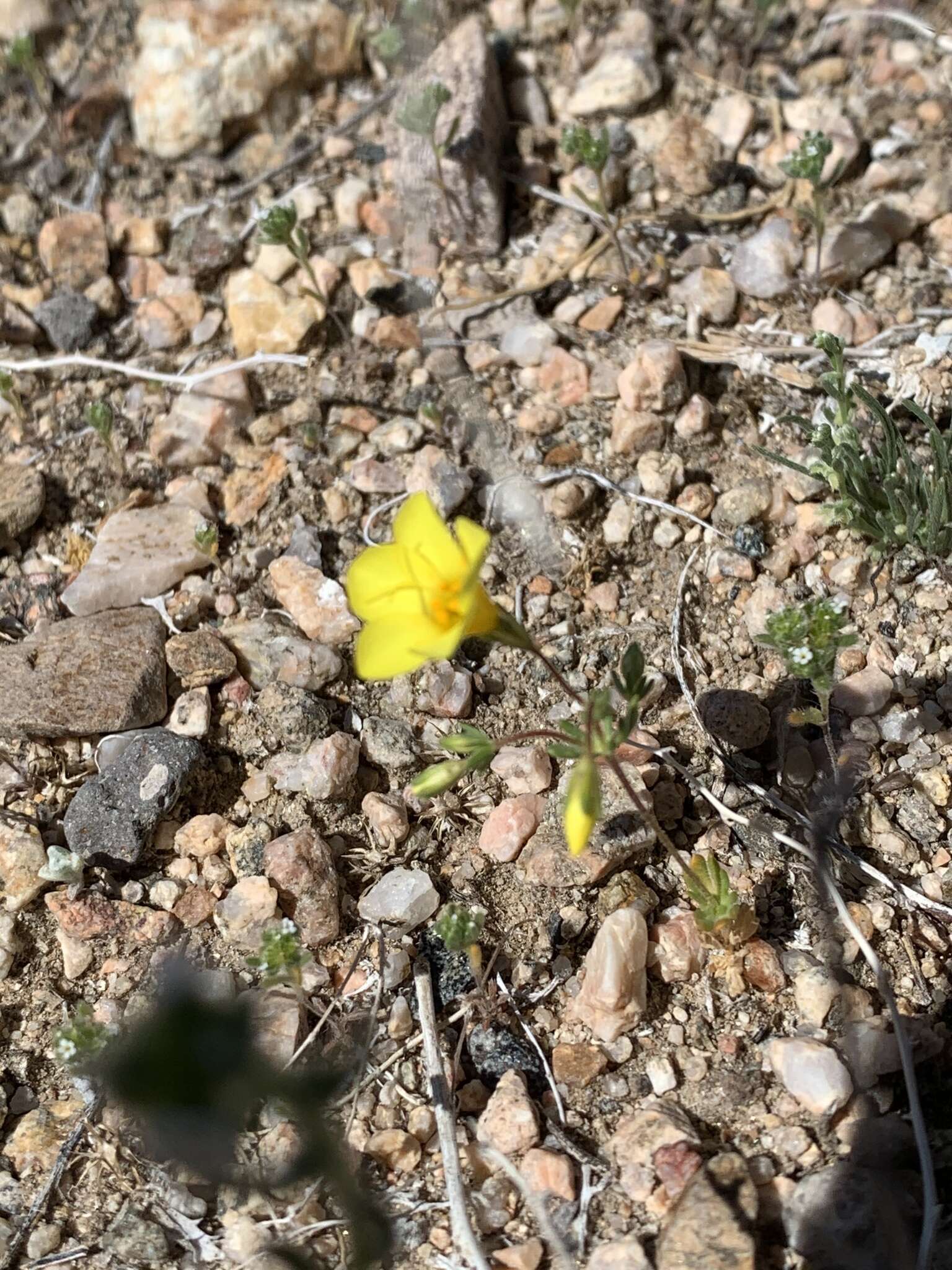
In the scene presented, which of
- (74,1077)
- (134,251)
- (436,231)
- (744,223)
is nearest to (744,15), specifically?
(744,223)

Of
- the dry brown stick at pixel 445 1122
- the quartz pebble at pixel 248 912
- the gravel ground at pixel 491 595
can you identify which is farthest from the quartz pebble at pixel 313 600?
the dry brown stick at pixel 445 1122

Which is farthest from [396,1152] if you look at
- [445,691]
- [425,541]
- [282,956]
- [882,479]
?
[882,479]

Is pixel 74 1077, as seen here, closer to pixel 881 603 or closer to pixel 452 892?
pixel 452 892

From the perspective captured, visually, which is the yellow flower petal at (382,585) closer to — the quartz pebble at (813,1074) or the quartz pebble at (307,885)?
the quartz pebble at (307,885)

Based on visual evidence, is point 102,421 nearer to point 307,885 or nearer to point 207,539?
point 207,539

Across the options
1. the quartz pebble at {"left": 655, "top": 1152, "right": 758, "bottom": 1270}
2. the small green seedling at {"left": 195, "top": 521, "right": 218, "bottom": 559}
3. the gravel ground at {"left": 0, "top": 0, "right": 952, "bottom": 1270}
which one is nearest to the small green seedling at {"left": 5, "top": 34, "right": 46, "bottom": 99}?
Result: the gravel ground at {"left": 0, "top": 0, "right": 952, "bottom": 1270}
